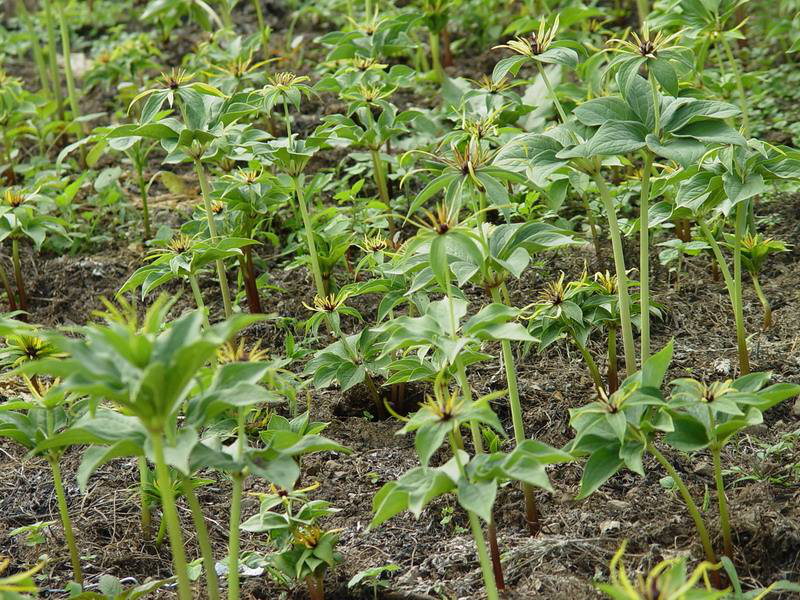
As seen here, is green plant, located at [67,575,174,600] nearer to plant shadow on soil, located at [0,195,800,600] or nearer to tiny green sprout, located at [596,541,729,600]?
plant shadow on soil, located at [0,195,800,600]

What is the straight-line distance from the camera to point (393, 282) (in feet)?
8.43

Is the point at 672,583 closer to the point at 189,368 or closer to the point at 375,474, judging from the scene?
the point at 189,368

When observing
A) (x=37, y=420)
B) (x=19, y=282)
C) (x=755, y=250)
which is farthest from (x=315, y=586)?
(x=19, y=282)

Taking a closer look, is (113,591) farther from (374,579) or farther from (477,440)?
(477,440)

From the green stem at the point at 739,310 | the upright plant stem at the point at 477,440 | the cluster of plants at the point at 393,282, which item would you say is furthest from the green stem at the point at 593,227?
the upright plant stem at the point at 477,440

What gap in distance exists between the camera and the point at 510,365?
207cm

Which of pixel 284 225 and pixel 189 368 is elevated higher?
pixel 189 368

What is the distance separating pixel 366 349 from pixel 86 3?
4.41m

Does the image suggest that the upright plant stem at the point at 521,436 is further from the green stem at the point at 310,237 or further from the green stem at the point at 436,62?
the green stem at the point at 436,62

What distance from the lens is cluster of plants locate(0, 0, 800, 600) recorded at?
1.68m

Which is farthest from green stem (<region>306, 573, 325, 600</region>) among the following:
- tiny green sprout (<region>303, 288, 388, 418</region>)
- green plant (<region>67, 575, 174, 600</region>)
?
tiny green sprout (<region>303, 288, 388, 418</region>)

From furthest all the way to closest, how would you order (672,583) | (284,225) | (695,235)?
1. (284,225)
2. (695,235)
3. (672,583)

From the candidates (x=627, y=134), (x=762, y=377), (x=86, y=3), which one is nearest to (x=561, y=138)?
(x=627, y=134)

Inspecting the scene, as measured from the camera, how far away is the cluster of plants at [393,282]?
5.52 ft
